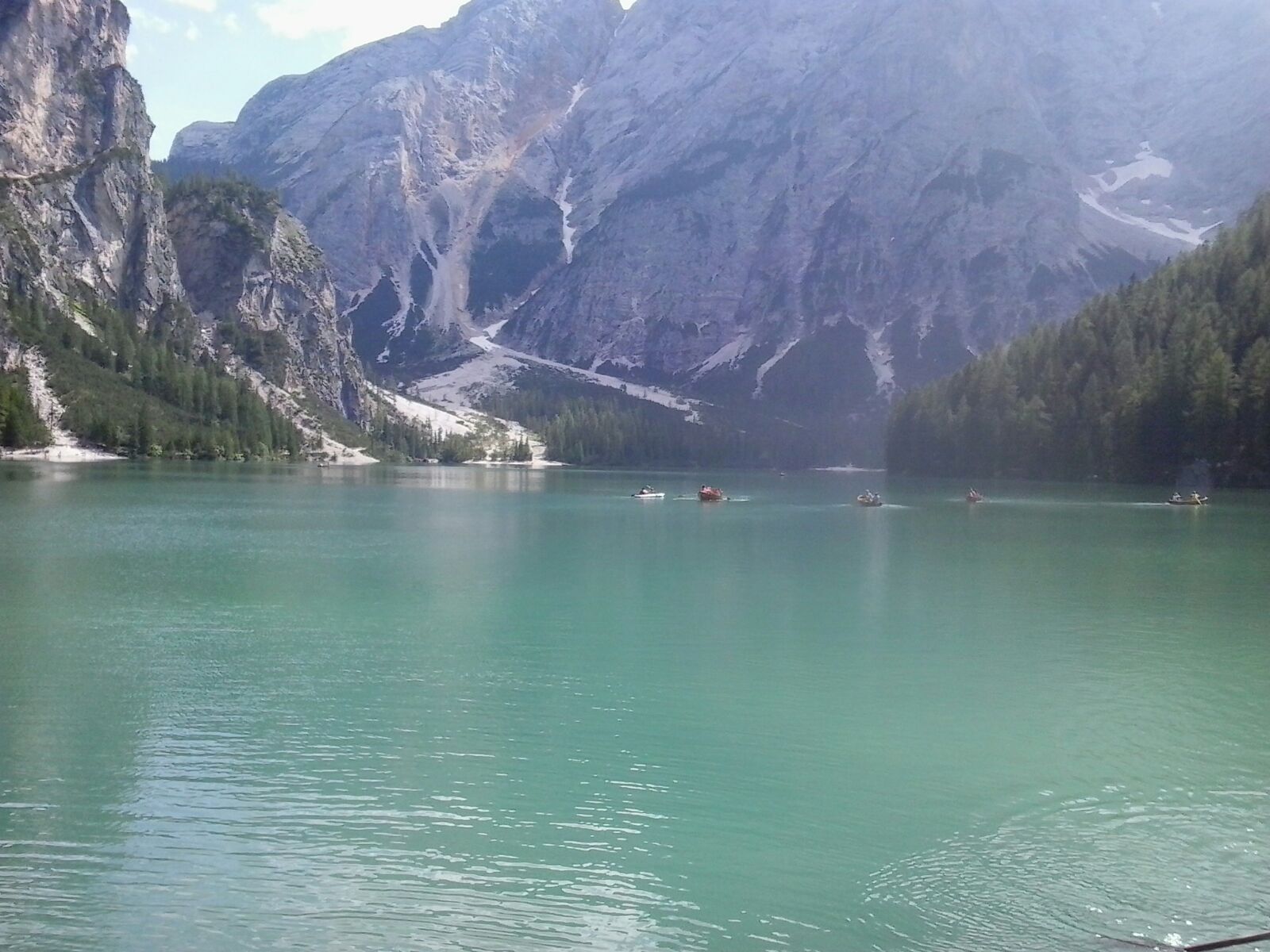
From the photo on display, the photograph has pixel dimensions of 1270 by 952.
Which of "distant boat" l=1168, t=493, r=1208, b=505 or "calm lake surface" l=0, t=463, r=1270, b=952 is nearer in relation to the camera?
"calm lake surface" l=0, t=463, r=1270, b=952

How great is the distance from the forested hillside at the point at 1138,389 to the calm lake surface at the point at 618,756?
78.8 metres

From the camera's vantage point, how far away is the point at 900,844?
60.6ft

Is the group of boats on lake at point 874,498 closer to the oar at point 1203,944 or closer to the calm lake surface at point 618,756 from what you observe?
the calm lake surface at point 618,756

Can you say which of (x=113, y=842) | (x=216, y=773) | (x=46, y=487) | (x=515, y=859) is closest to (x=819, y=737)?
(x=515, y=859)

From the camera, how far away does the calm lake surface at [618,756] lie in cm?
1573

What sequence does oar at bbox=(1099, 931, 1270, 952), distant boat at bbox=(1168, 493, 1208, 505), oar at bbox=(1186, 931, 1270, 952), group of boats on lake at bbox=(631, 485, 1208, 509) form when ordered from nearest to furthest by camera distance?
oar at bbox=(1186, 931, 1270, 952) → oar at bbox=(1099, 931, 1270, 952) → distant boat at bbox=(1168, 493, 1208, 505) → group of boats on lake at bbox=(631, 485, 1208, 509)

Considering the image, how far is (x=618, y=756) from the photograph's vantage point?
75.5 feet

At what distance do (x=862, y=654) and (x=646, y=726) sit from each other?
11243mm

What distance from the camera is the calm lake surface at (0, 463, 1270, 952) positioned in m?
15.7

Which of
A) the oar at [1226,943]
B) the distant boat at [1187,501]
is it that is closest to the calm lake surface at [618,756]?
the oar at [1226,943]

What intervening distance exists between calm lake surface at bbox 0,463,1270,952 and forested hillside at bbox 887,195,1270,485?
7883 cm

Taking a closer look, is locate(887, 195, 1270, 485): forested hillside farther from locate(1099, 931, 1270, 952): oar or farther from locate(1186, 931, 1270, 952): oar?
locate(1186, 931, 1270, 952): oar

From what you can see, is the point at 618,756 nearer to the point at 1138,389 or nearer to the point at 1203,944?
the point at 1203,944

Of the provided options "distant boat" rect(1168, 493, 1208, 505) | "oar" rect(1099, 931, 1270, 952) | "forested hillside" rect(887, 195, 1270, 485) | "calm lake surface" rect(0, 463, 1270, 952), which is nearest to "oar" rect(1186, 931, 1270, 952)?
"oar" rect(1099, 931, 1270, 952)
